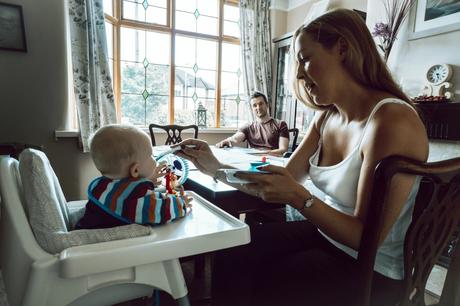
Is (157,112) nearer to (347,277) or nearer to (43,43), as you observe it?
(43,43)

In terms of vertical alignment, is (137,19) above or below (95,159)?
above

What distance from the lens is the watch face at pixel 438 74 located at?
2203 mm

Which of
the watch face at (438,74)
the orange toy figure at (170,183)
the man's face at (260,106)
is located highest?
the watch face at (438,74)

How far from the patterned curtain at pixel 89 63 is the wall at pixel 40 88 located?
10 centimetres

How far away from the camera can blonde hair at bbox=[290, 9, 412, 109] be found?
0.89m

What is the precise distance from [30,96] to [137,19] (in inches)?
62.0

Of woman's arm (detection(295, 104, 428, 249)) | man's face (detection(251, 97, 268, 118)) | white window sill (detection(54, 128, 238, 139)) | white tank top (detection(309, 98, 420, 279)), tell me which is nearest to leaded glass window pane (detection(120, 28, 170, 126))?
white window sill (detection(54, 128, 238, 139))

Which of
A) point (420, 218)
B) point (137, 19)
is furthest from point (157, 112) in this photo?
point (420, 218)

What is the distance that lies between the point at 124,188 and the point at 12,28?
255 centimetres

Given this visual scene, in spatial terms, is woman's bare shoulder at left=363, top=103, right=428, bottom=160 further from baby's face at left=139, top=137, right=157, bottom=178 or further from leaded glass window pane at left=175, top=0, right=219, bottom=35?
leaded glass window pane at left=175, top=0, right=219, bottom=35

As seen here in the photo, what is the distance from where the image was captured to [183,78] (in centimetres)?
395

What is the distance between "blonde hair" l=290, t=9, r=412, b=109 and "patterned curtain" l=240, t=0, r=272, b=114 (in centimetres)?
326

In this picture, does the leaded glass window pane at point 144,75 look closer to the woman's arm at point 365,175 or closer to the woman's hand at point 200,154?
the woman's hand at point 200,154

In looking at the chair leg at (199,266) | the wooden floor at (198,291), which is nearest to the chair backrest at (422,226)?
the wooden floor at (198,291)
